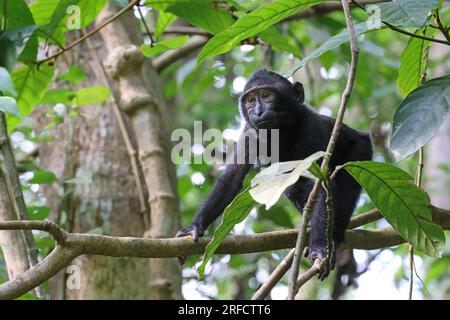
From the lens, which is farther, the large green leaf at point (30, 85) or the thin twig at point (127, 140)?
the thin twig at point (127, 140)

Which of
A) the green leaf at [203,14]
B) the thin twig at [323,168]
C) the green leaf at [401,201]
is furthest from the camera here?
the green leaf at [203,14]

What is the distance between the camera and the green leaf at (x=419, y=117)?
314 cm

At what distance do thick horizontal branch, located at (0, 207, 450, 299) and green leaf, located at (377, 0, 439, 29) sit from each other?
4.60 ft

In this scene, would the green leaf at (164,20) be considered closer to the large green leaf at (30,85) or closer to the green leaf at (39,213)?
the large green leaf at (30,85)

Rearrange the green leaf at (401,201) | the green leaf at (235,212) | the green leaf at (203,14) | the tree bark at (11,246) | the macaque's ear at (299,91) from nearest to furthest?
the green leaf at (235,212), the green leaf at (401,201), the tree bark at (11,246), the green leaf at (203,14), the macaque's ear at (299,91)

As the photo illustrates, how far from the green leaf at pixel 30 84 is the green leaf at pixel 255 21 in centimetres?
167

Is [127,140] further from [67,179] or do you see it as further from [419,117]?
[419,117]

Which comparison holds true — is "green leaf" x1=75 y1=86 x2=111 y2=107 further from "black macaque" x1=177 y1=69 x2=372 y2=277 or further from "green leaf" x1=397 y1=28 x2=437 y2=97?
"green leaf" x1=397 y1=28 x2=437 y2=97

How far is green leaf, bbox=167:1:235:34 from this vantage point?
14.6ft

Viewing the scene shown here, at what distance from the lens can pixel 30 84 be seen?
185 inches

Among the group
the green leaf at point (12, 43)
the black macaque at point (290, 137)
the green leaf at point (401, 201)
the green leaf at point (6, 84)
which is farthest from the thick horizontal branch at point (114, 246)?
the black macaque at point (290, 137)

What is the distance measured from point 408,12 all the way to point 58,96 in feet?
9.24

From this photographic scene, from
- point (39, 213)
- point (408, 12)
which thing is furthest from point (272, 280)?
point (39, 213)

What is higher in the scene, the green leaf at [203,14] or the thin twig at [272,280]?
the green leaf at [203,14]
